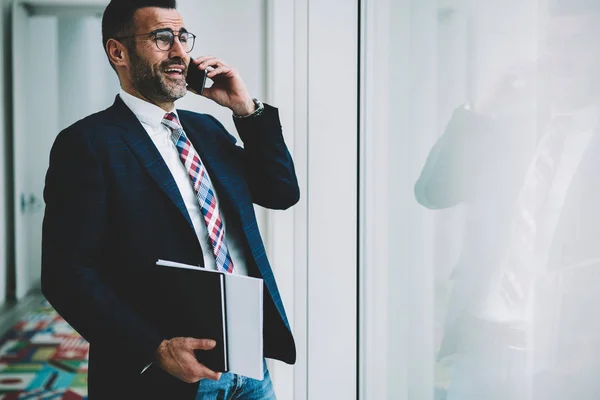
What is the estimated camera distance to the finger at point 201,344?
106cm

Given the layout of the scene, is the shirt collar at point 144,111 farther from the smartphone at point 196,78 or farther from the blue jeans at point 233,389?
the blue jeans at point 233,389

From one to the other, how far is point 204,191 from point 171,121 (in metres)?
0.17

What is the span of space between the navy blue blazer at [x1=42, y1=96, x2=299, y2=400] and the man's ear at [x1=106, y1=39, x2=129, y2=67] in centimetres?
9

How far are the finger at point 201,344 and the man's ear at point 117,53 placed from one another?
60cm

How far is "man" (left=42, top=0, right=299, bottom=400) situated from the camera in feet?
3.47

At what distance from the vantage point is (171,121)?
121 centimetres

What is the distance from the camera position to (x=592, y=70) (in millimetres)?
1037

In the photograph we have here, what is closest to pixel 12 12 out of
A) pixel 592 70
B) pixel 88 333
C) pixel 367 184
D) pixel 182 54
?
pixel 182 54

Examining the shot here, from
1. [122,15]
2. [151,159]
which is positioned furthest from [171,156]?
[122,15]

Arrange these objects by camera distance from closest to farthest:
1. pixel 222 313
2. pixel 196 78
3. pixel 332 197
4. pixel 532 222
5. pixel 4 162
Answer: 1. pixel 222 313
2. pixel 532 222
3. pixel 196 78
4. pixel 4 162
5. pixel 332 197

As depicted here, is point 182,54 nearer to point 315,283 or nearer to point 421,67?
point 421,67

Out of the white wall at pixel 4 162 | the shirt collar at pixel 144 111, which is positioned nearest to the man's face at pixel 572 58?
the shirt collar at pixel 144 111

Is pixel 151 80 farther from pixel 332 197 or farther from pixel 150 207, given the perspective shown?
pixel 332 197

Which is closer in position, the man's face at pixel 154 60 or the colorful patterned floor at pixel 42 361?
the man's face at pixel 154 60
